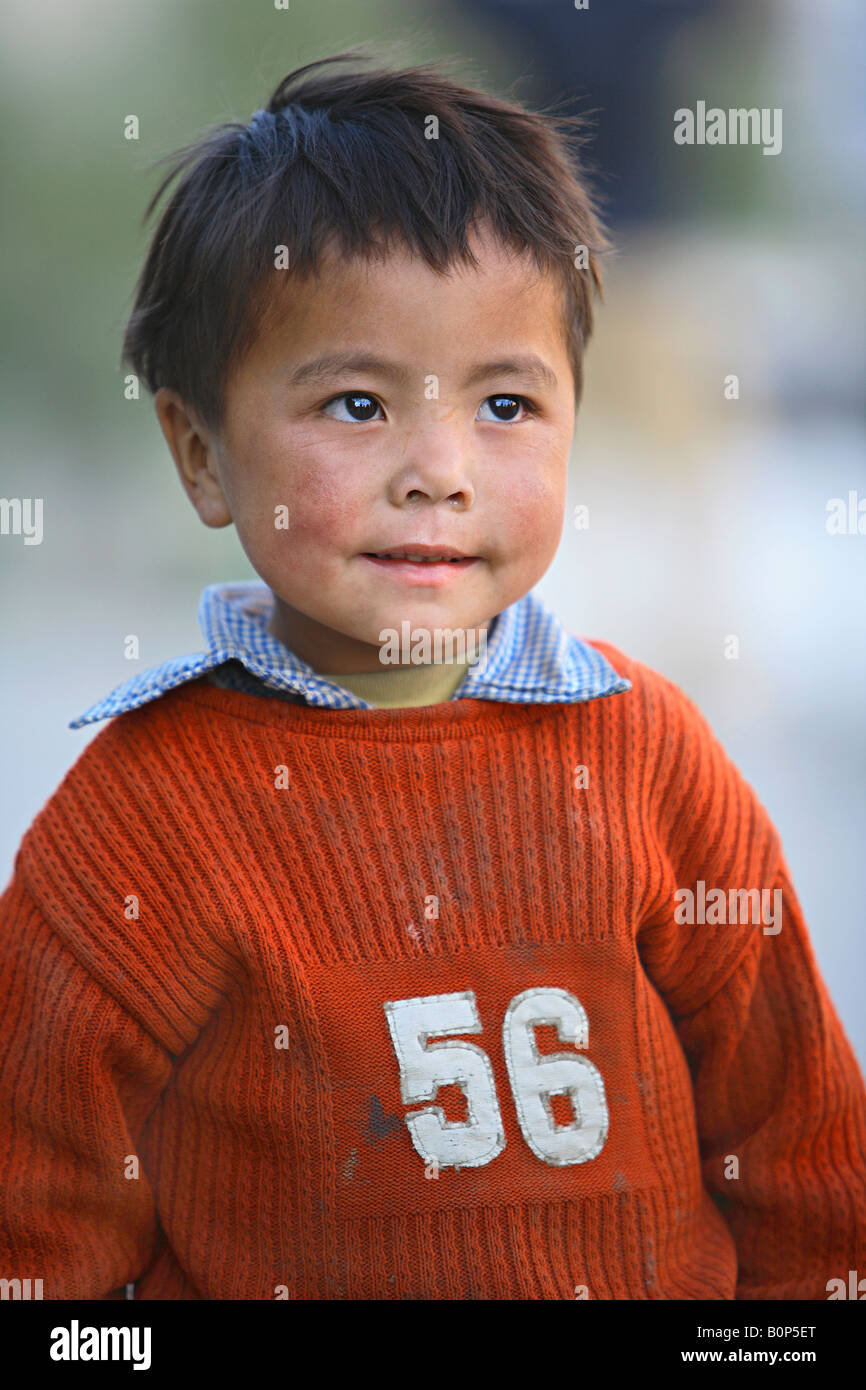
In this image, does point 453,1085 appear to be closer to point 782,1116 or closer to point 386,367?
point 782,1116

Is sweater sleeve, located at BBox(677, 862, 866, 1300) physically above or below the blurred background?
below

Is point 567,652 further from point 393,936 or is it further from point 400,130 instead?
point 400,130

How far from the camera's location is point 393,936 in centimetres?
94

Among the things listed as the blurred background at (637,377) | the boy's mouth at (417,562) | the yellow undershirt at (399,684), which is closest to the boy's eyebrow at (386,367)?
the boy's mouth at (417,562)

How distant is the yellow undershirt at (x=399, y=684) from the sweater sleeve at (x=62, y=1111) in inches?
11.4

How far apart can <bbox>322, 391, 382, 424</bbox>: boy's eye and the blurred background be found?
24.3 inches

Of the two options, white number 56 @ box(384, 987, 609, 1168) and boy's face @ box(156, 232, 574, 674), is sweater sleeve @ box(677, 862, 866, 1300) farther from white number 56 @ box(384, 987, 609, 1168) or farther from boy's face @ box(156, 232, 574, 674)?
boy's face @ box(156, 232, 574, 674)

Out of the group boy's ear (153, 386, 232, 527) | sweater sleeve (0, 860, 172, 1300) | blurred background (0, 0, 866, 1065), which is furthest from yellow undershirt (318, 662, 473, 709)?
blurred background (0, 0, 866, 1065)

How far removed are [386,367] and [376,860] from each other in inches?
13.8

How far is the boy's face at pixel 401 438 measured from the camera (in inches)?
35.3

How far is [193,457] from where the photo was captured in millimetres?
1037

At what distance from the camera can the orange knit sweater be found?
0.92 meters

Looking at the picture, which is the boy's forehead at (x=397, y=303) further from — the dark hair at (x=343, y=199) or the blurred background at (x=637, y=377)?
the blurred background at (x=637, y=377)

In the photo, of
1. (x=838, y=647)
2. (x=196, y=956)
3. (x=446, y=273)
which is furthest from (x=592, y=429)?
(x=196, y=956)
